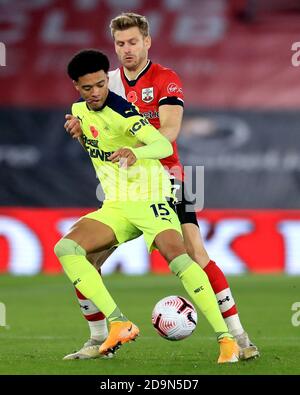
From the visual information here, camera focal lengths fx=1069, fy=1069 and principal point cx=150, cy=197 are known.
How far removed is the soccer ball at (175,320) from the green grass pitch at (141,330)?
192 mm

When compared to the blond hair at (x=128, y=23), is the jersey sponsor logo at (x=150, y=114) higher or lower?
lower

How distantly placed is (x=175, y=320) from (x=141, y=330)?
7.43ft

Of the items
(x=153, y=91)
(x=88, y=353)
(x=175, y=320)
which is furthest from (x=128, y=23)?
(x=88, y=353)

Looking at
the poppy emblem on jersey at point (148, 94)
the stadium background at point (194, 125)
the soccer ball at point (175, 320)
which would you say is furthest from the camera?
the stadium background at point (194, 125)

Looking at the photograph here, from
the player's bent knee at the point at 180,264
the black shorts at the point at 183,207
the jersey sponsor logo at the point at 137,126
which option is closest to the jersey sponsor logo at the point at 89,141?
the jersey sponsor logo at the point at 137,126

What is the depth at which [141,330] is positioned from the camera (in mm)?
9062

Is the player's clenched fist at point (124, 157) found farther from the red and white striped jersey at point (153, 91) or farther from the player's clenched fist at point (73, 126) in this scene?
the red and white striped jersey at point (153, 91)

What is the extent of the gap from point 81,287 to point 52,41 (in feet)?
32.8

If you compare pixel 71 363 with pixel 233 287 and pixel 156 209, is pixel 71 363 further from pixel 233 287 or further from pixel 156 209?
pixel 233 287

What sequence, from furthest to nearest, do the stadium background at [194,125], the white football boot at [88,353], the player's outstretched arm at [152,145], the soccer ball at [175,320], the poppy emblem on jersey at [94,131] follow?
1. the stadium background at [194,125]
2. the white football boot at [88,353]
3. the poppy emblem on jersey at [94,131]
4. the soccer ball at [175,320]
5. the player's outstretched arm at [152,145]

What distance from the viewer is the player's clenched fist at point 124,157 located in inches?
252

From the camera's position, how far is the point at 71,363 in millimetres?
6816

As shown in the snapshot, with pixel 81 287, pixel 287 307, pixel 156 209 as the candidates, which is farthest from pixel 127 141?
pixel 287 307

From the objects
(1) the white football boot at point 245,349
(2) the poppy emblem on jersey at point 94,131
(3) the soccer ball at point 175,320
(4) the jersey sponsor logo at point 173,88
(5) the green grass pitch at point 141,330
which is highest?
(4) the jersey sponsor logo at point 173,88
